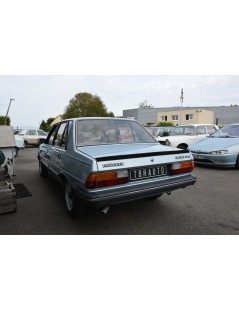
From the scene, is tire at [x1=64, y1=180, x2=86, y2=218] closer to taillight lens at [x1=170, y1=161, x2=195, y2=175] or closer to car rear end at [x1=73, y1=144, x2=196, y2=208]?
car rear end at [x1=73, y1=144, x2=196, y2=208]

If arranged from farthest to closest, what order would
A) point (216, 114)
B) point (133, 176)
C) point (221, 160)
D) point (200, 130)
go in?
point (216, 114) → point (200, 130) → point (221, 160) → point (133, 176)

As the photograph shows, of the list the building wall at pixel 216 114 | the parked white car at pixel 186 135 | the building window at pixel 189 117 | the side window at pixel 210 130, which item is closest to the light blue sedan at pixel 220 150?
the parked white car at pixel 186 135

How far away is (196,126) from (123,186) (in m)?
8.60

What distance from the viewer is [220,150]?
657cm

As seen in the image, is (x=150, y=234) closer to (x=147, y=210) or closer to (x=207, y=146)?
(x=147, y=210)

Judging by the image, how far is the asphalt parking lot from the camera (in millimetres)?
2766

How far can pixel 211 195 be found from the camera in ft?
13.8

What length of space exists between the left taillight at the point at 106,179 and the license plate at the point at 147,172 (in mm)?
120

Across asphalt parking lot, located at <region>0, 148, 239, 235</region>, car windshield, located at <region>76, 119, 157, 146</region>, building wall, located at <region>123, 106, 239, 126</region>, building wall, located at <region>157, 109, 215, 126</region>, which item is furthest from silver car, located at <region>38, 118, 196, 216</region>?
building wall, located at <region>123, 106, 239, 126</region>

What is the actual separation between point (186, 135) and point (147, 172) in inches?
303

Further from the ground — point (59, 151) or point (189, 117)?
point (189, 117)

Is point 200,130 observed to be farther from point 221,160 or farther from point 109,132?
point 109,132

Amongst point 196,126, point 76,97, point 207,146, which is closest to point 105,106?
point 76,97

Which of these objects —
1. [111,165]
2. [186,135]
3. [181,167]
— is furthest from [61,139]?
[186,135]
